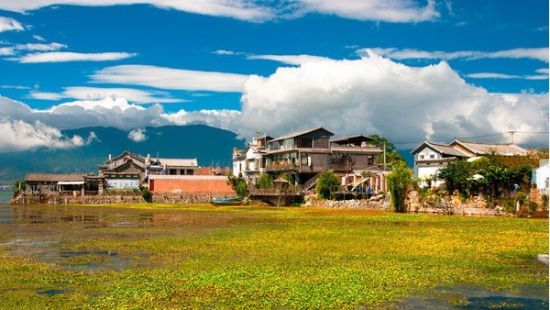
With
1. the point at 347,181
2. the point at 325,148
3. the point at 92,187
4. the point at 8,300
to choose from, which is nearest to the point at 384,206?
the point at 347,181

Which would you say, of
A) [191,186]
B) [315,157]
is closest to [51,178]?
[191,186]

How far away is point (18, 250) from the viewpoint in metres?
28.6

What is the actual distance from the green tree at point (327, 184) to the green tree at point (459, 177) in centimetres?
2076

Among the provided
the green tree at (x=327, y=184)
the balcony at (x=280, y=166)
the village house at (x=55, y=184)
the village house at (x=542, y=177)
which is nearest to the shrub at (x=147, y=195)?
the village house at (x=55, y=184)

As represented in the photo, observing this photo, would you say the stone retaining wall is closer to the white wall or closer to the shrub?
the shrub

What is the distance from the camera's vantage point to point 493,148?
76.8 metres

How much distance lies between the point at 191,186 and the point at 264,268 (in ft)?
289

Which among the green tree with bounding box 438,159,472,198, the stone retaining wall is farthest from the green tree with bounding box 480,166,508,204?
the stone retaining wall

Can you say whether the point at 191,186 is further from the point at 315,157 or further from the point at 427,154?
the point at 427,154

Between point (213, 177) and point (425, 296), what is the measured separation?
9486cm

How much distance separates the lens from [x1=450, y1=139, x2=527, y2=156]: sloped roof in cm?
7538

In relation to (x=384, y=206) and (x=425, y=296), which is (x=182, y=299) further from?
(x=384, y=206)

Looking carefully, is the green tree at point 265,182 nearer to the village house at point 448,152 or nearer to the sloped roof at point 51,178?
the village house at point 448,152

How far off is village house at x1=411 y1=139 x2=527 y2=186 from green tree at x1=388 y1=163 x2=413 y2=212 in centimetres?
997
